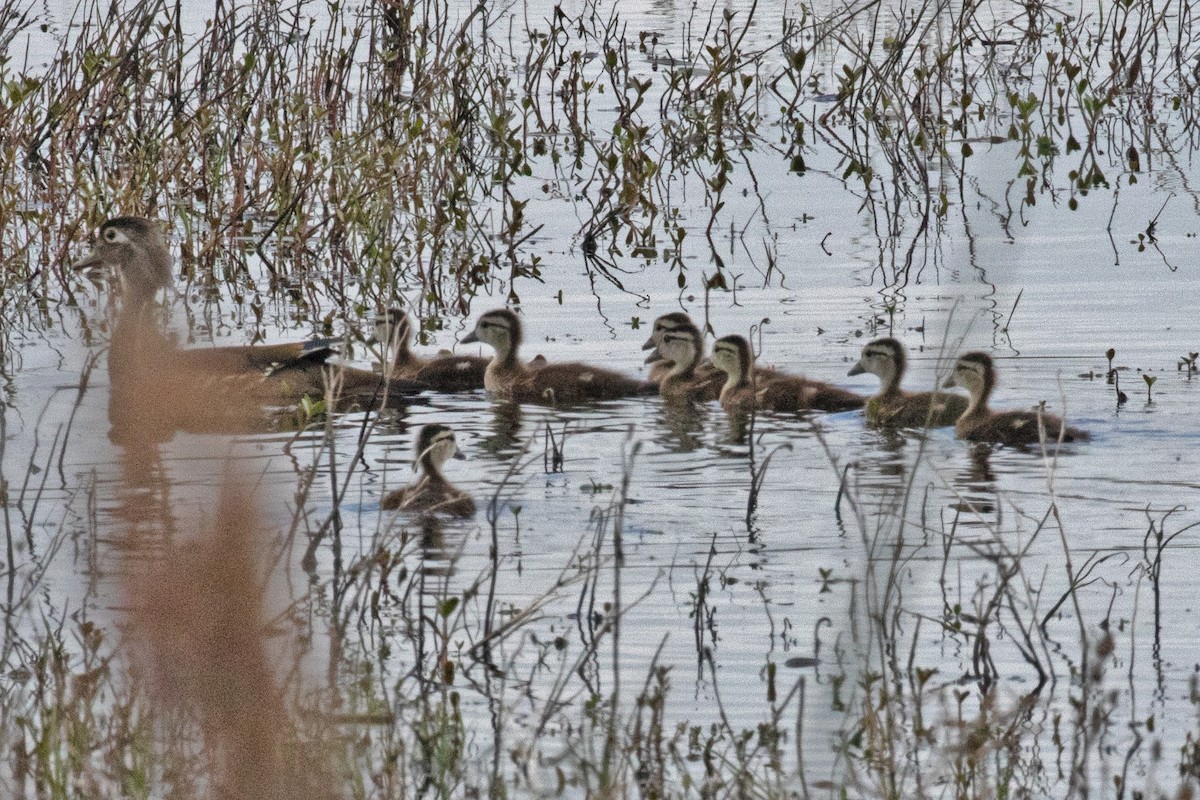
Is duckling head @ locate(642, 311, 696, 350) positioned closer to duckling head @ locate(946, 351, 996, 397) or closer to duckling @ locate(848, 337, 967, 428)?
duckling @ locate(848, 337, 967, 428)

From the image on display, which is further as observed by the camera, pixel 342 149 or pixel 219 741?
pixel 342 149

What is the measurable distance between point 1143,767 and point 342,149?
22.4 feet

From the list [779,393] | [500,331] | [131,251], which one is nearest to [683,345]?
[779,393]

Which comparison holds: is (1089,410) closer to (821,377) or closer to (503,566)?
(821,377)

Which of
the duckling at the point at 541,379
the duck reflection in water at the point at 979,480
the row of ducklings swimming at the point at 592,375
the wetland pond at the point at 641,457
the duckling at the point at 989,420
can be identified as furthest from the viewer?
the duckling at the point at 541,379

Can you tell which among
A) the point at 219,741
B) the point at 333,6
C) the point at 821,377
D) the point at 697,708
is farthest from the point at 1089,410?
the point at 219,741

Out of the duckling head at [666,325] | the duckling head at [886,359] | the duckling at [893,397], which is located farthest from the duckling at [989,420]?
the duckling head at [666,325]

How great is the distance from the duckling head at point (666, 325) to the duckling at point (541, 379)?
27 cm

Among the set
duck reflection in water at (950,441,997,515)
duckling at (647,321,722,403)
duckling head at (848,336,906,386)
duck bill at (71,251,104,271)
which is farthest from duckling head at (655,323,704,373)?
duck bill at (71,251,104,271)

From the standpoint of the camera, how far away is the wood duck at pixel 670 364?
8.35 m

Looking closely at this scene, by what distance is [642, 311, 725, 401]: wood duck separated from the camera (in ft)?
27.4

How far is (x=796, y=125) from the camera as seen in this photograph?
12211 mm

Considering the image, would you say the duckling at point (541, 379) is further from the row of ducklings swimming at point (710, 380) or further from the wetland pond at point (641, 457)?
the wetland pond at point (641, 457)

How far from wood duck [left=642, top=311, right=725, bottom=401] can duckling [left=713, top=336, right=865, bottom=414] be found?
0.17 meters
